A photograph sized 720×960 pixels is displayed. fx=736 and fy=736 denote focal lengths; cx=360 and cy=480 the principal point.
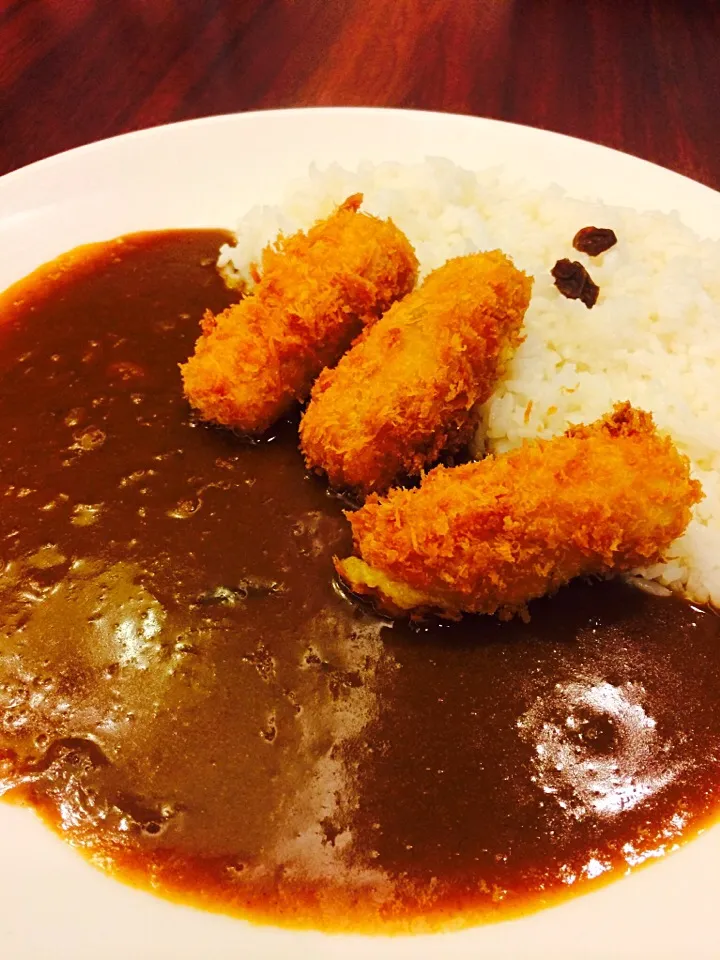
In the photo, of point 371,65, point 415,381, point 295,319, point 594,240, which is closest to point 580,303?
point 594,240

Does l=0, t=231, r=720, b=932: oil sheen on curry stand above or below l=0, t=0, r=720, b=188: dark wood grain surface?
below

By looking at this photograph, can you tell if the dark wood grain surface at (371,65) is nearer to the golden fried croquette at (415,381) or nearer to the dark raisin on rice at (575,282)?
the dark raisin on rice at (575,282)

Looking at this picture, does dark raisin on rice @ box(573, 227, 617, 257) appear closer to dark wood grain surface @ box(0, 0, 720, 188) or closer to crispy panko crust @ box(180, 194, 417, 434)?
crispy panko crust @ box(180, 194, 417, 434)

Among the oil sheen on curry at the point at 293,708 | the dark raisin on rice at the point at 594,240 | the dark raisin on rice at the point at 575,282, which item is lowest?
the oil sheen on curry at the point at 293,708

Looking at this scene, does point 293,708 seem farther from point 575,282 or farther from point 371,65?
point 371,65

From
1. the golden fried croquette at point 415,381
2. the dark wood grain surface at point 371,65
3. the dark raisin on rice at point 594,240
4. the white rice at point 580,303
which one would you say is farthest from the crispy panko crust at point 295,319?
the dark wood grain surface at point 371,65

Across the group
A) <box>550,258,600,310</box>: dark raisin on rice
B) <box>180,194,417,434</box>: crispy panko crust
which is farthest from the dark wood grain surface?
<box>180,194,417,434</box>: crispy panko crust

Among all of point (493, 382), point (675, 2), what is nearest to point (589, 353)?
point (493, 382)
